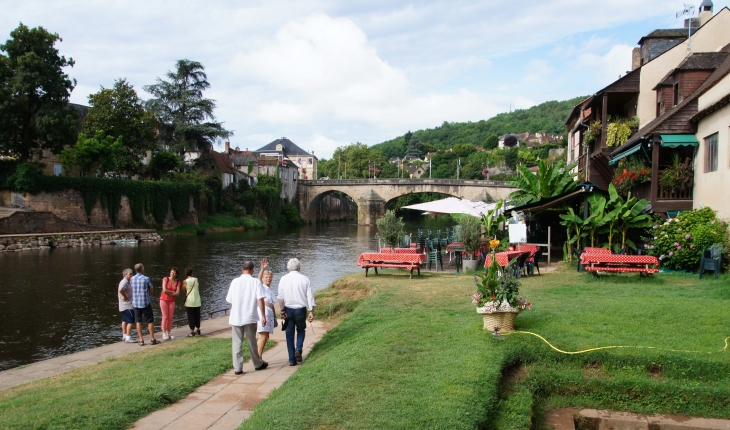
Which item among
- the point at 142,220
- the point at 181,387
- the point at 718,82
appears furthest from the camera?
the point at 142,220

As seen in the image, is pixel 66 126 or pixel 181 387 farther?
pixel 66 126

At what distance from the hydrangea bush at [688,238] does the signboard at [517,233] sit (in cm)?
358

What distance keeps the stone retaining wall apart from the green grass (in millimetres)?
6383

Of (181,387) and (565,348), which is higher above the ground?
(565,348)

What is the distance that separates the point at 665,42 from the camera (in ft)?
79.4

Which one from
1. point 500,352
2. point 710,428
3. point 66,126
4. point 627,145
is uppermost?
point 66,126

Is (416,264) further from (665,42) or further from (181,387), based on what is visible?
(665,42)

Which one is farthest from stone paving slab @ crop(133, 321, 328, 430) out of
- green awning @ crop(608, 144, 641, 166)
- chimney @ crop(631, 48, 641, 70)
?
chimney @ crop(631, 48, 641, 70)

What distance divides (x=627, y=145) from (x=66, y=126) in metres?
35.9

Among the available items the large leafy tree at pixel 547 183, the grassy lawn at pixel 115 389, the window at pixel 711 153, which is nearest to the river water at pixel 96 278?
the grassy lawn at pixel 115 389

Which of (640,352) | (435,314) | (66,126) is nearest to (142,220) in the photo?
(66,126)

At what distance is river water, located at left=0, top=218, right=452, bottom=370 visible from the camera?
13812 mm

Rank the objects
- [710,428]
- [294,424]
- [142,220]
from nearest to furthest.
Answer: [294,424]
[710,428]
[142,220]

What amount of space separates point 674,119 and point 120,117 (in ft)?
139
